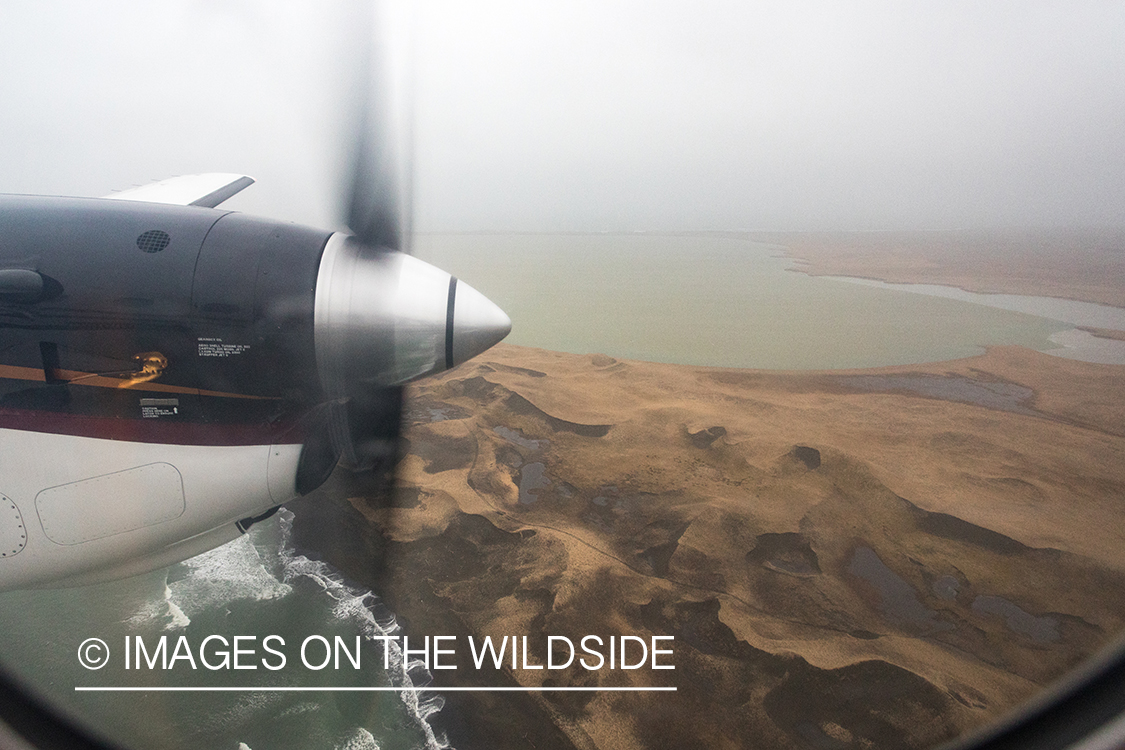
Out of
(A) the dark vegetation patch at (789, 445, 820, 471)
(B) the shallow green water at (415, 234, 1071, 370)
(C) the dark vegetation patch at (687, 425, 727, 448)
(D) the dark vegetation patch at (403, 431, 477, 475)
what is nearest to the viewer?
(D) the dark vegetation patch at (403, 431, 477, 475)

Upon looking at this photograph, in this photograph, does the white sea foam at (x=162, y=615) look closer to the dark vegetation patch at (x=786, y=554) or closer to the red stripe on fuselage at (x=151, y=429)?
the red stripe on fuselage at (x=151, y=429)

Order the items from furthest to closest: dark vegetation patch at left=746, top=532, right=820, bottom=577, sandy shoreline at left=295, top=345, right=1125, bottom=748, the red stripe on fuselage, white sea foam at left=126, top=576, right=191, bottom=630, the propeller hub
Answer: dark vegetation patch at left=746, top=532, right=820, bottom=577, white sea foam at left=126, top=576, right=191, bottom=630, sandy shoreline at left=295, top=345, right=1125, bottom=748, the propeller hub, the red stripe on fuselage

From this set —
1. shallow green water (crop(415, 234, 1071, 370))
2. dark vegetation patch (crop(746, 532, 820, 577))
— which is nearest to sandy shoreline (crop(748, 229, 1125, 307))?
shallow green water (crop(415, 234, 1071, 370))

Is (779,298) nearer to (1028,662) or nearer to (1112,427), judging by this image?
(1112,427)

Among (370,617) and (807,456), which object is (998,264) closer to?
(807,456)

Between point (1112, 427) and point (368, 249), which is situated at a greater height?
point (368, 249)

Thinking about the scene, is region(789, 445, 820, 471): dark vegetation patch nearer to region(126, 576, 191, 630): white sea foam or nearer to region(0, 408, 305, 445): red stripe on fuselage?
region(0, 408, 305, 445): red stripe on fuselage

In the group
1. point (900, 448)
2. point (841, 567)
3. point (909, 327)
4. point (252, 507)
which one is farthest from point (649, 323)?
point (252, 507)
